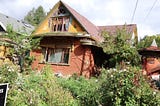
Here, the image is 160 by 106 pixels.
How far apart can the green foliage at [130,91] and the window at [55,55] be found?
12828 mm

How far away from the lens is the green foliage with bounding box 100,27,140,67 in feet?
61.0

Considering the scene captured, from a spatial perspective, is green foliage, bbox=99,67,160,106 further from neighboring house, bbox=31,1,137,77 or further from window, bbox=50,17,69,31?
window, bbox=50,17,69,31

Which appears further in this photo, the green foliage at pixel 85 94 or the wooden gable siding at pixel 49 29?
the wooden gable siding at pixel 49 29

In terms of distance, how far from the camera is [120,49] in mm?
18656

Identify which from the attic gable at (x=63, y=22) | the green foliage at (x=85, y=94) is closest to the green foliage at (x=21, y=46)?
the attic gable at (x=63, y=22)

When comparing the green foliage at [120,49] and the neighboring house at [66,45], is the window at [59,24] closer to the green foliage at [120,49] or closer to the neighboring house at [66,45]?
the neighboring house at [66,45]

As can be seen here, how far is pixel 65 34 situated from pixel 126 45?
187 inches

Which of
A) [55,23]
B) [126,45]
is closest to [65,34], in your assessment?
[55,23]

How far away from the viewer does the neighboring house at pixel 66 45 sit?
20078 millimetres

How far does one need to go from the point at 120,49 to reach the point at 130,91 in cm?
1106

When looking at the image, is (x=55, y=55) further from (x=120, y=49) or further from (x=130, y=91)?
(x=130, y=91)

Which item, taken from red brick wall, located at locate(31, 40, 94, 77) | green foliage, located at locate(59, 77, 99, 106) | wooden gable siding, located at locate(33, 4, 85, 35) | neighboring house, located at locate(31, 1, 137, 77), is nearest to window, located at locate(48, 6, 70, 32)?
neighboring house, located at locate(31, 1, 137, 77)

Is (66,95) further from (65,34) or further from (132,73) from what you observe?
(65,34)

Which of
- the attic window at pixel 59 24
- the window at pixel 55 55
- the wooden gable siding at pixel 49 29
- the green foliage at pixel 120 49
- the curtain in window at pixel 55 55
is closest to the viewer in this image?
the green foliage at pixel 120 49
